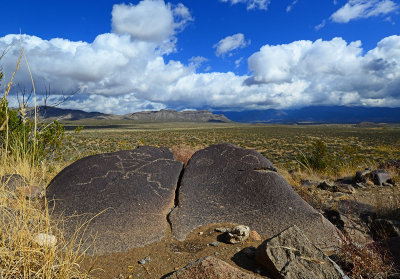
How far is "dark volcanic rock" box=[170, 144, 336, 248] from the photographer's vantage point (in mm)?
3670

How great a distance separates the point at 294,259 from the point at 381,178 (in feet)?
19.4

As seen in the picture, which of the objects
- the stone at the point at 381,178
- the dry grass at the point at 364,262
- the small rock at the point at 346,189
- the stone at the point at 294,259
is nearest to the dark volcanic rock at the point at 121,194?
the stone at the point at 294,259

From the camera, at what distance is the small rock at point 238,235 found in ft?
10.7

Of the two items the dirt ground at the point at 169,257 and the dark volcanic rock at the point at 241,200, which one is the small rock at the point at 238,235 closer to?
the dirt ground at the point at 169,257

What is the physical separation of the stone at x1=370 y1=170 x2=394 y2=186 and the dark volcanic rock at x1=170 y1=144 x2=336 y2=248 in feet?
12.6

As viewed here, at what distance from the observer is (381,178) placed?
6883mm

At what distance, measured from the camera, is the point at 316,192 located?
20.3 ft

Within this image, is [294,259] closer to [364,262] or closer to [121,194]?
[364,262]

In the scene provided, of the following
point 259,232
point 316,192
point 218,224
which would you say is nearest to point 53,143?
point 218,224

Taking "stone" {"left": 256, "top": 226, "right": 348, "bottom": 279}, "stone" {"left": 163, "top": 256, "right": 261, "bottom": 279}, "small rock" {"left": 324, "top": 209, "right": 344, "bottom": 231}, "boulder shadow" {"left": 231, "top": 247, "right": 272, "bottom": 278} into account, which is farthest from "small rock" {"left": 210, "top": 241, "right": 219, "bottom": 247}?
"small rock" {"left": 324, "top": 209, "right": 344, "bottom": 231}

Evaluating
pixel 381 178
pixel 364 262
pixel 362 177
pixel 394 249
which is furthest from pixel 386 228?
pixel 362 177

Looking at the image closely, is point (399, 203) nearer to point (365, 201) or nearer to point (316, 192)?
point (365, 201)

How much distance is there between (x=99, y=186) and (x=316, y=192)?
4911mm

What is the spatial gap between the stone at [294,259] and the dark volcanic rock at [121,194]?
1492 millimetres
